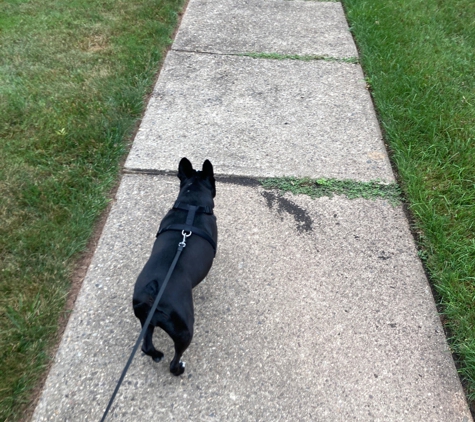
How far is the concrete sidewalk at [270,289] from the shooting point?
7.38 feet

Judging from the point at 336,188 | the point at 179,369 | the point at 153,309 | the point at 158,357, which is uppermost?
the point at 153,309

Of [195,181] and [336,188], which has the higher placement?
[195,181]

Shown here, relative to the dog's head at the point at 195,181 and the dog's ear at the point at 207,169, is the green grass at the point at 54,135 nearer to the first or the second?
the dog's head at the point at 195,181

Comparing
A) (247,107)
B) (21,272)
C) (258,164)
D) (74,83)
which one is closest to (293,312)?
(258,164)

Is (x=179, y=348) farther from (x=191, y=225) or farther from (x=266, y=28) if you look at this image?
(x=266, y=28)

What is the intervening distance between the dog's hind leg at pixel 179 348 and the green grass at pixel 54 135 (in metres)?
0.76

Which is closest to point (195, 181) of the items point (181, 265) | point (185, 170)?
point (185, 170)

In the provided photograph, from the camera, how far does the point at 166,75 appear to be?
4.69 metres

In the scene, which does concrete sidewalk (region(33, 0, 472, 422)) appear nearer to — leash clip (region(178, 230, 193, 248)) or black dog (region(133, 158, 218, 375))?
black dog (region(133, 158, 218, 375))

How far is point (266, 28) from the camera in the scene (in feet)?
18.4

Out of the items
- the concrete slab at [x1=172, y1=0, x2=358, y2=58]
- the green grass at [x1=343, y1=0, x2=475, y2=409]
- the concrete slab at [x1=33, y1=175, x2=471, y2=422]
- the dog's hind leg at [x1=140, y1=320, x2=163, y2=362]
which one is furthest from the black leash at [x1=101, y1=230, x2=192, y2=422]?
the concrete slab at [x1=172, y1=0, x2=358, y2=58]

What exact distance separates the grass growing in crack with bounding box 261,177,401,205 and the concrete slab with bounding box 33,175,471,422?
0.48 feet

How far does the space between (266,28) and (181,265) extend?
14.8 ft

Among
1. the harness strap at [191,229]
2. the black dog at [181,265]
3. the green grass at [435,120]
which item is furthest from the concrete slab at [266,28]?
the harness strap at [191,229]
